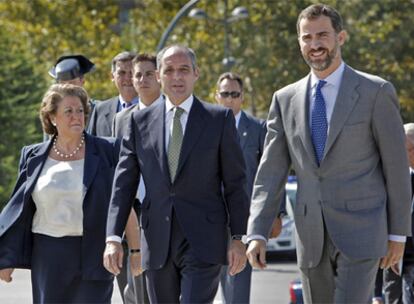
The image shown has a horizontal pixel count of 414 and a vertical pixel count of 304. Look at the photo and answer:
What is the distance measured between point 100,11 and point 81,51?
4.52m

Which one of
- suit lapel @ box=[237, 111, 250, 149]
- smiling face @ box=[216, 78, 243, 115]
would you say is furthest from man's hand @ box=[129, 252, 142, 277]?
smiling face @ box=[216, 78, 243, 115]

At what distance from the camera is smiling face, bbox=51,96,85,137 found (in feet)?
26.8

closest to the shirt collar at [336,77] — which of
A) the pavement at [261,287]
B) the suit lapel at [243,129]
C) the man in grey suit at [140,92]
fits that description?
the man in grey suit at [140,92]

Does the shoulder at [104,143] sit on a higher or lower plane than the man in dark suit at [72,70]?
lower

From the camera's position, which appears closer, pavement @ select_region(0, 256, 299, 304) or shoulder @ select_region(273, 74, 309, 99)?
shoulder @ select_region(273, 74, 309, 99)

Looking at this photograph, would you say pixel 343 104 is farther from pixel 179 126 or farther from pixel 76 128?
pixel 76 128

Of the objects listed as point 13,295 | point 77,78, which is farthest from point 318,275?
point 13,295

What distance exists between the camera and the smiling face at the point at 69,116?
8.18 m

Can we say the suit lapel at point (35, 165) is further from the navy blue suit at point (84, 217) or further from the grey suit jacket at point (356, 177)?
the grey suit jacket at point (356, 177)

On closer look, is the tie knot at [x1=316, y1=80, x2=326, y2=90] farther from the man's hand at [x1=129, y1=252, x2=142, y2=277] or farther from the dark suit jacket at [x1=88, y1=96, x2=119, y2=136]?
the dark suit jacket at [x1=88, y1=96, x2=119, y2=136]

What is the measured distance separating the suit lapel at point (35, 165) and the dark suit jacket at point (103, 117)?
7.51ft

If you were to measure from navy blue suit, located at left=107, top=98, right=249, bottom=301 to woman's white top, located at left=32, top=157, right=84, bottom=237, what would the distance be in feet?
1.05

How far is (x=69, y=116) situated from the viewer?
8.21 m

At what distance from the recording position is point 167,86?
779cm
